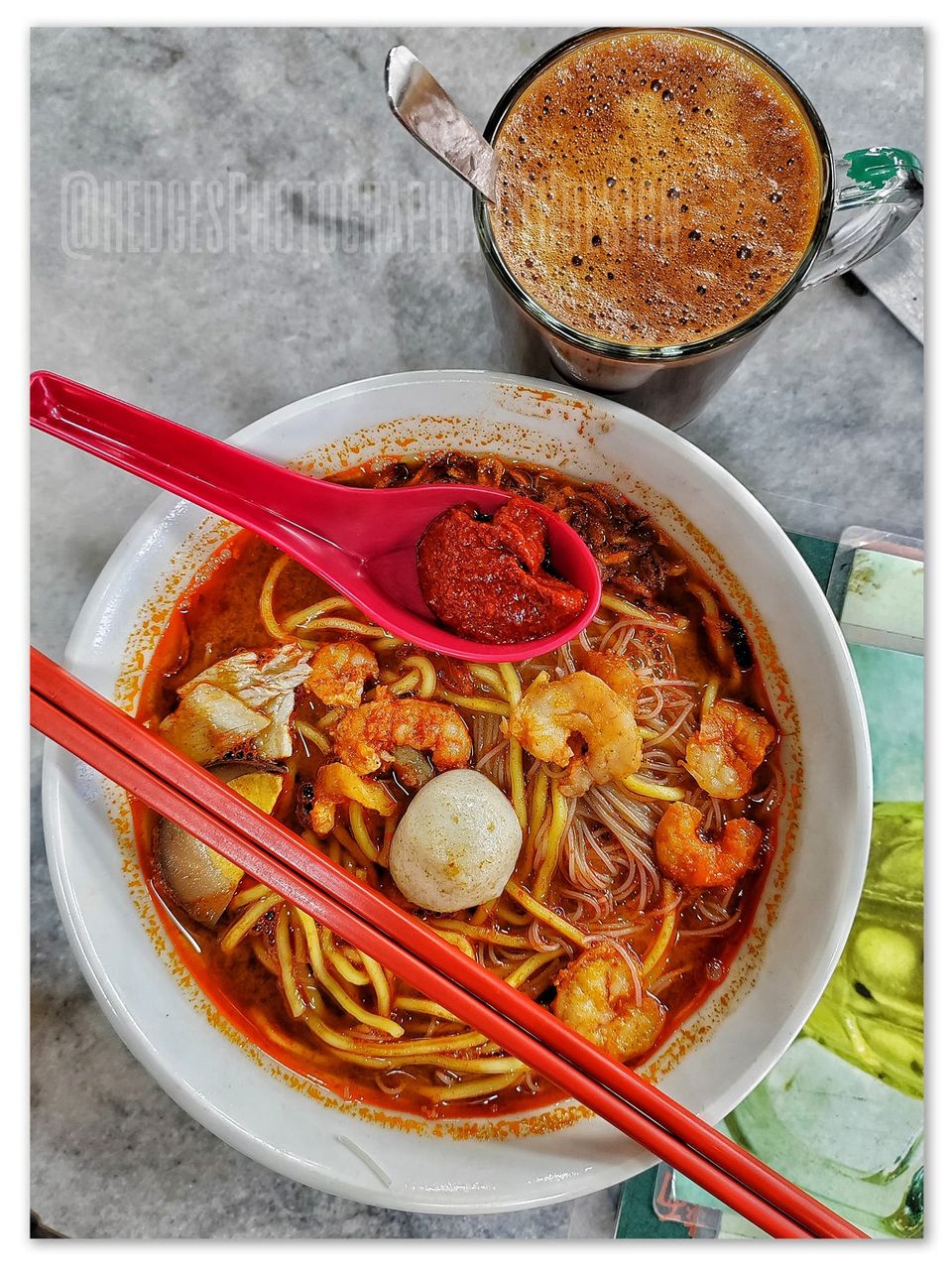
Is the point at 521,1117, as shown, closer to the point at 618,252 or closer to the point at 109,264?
the point at 618,252

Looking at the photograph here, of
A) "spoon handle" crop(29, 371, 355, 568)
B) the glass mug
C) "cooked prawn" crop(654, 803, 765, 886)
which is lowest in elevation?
"cooked prawn" crop(654, 803, 765, 886)

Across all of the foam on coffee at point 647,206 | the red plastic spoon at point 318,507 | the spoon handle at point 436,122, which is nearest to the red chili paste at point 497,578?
the red plastic spoon at point 318,507

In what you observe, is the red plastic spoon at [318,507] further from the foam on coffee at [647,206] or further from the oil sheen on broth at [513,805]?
the foam on coffee at [647,206]

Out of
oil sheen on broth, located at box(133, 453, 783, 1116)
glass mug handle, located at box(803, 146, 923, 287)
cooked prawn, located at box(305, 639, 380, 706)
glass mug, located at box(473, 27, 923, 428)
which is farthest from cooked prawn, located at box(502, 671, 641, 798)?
glass mug handle, located at box(803, 146, 923, 287)

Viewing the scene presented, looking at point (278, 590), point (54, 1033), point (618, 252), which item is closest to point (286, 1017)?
point (54, 1033)

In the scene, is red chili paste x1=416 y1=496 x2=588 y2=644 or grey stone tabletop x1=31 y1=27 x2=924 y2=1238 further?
grey stone tabletop x1=31 y1=27 x2=924 y2=1238

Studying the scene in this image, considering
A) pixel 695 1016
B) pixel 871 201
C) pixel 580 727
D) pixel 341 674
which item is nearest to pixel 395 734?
pixel 341 674

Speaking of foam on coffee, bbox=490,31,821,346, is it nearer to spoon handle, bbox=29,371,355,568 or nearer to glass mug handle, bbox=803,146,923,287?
glass mug handle, bbox=803,146,923,287
